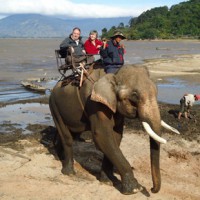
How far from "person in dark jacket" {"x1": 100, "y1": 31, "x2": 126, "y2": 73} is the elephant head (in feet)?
2.91

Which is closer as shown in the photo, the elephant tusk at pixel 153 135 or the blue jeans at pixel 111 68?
the elephant tusk at pixel 153 135

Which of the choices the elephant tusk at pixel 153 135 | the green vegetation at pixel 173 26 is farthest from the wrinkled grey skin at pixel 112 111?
the green vegetation at pixel 173 26

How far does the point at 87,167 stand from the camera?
9.94 meters

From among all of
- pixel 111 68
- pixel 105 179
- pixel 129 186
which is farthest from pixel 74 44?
pixel 129 186

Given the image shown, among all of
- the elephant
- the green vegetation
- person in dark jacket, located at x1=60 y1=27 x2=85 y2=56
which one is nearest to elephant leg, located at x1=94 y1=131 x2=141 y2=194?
the elephant

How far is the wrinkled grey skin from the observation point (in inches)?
287

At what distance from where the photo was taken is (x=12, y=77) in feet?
101

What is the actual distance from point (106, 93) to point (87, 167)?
9.63 feet

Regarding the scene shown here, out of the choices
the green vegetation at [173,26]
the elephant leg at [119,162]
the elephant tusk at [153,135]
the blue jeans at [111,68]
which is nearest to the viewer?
the elephant tusk at [153,135]

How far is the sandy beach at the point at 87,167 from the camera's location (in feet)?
26.8

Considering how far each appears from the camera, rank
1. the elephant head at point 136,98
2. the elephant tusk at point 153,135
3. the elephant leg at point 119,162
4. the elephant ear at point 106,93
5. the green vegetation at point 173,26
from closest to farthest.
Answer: the elephant tusk at point 153,135, the elephant head at point 136,98, the elephant ear at point 106,93, the elephant leg at point 119,162, the green vegetation at point 173,26

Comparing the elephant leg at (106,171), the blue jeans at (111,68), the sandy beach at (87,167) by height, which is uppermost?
the blue jeans at (111,68)

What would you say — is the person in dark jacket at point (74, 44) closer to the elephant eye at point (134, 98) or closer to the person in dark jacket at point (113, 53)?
the person in dark jacket at point (113, 53)

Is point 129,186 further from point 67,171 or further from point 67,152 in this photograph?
point 67,152
